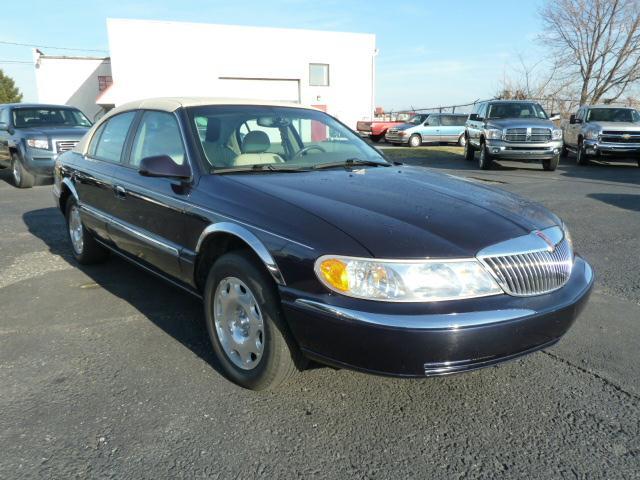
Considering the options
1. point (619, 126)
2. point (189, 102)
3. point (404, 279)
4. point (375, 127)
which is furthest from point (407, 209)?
point (375, 127)

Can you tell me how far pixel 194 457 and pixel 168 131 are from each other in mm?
2266

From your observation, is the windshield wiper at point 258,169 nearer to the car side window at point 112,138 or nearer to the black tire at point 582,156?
the car side window at point 112,138

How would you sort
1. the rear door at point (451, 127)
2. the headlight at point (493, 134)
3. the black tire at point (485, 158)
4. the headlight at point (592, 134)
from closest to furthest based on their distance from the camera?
the headlight at point (493, 134) < the black tire at point (485, 158) < the headlight at point (592, 134) < the rear door at point (451, 127)

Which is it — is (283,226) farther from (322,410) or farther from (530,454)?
(530,454)

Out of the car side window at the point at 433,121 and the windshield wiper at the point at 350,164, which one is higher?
the windshield wiper at the point at 350,164

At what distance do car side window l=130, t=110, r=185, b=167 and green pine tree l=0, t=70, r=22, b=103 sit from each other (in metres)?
70.2

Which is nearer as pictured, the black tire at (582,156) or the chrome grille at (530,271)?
the chrome grille at (530,271)

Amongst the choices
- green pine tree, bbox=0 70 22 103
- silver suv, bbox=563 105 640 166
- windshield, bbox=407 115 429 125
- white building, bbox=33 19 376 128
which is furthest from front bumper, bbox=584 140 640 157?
green pine tree, bbox=0 70 22 103

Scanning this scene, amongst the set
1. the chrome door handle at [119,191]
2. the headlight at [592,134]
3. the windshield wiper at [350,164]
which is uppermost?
the windshield wiper at [350,164]

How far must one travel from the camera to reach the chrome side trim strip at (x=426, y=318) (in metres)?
2.28

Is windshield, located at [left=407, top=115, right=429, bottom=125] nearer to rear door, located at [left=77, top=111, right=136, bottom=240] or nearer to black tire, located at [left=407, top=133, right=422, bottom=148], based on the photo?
black tire, located at [left=407, top=133, right=422, bottom=148]

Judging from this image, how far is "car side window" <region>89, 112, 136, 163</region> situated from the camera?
4.37 metres

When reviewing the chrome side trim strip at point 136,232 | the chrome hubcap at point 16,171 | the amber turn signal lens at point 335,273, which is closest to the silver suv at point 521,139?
the chrome hubcap at point 16,171

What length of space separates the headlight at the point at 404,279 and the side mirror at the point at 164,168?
4.45 ft
